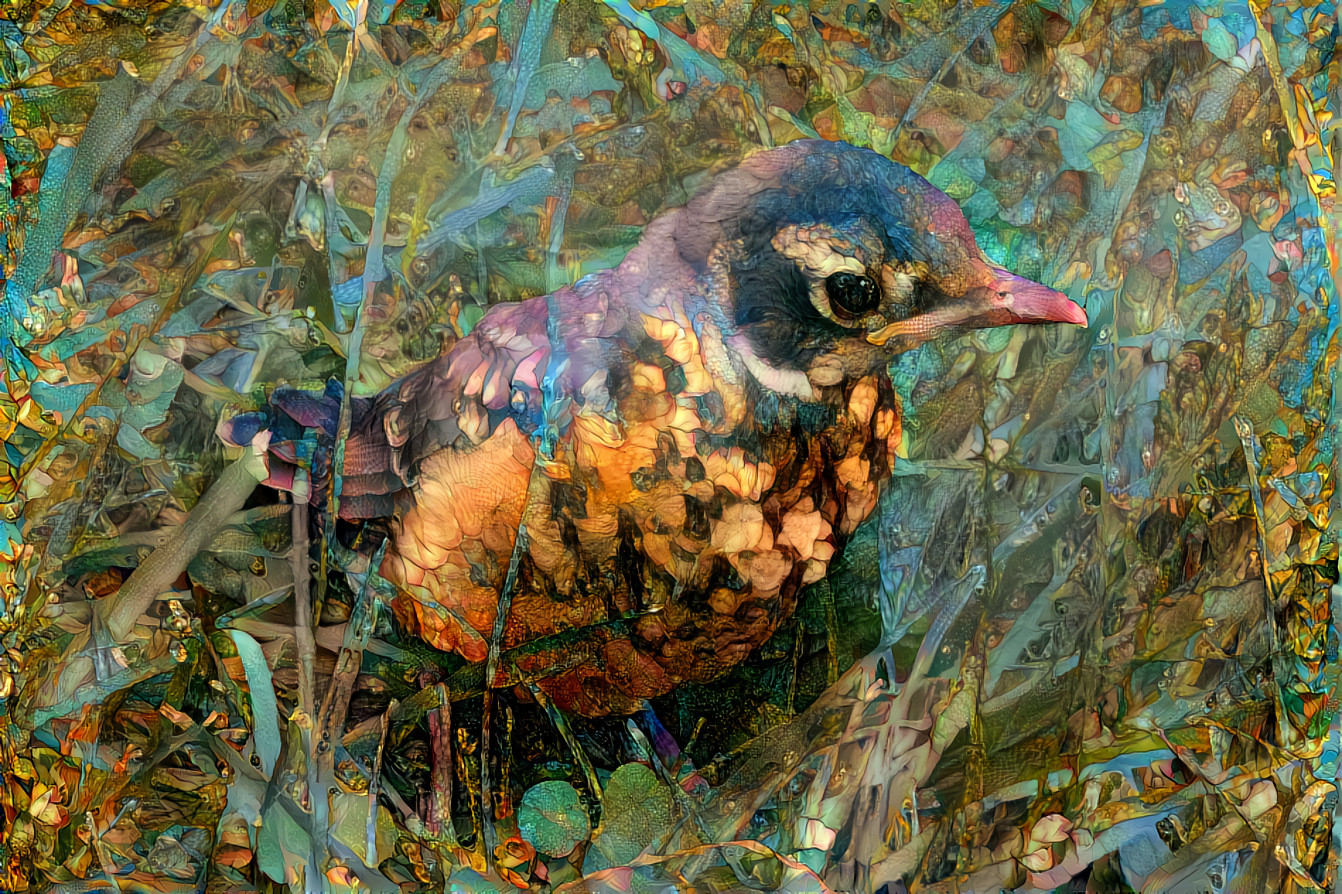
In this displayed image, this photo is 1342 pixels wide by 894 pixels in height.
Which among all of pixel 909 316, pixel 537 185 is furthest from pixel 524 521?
pixel 909 316

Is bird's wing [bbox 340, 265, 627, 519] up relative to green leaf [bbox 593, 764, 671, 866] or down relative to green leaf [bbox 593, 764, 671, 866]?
up

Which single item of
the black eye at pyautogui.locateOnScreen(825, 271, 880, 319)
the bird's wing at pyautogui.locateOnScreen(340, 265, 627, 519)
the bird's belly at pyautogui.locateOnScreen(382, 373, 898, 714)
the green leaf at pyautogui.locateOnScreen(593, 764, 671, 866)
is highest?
the black eye at pyautogui.locateOnScreen(825, 271, 880, 319)

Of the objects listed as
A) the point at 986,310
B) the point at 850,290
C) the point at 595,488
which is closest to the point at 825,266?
the point at 850,290

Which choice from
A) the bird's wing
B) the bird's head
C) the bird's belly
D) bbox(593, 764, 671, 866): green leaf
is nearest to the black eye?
the bird's head

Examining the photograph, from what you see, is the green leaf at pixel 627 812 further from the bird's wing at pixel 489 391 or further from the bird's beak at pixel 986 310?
the bird's beak at pixel 986 310

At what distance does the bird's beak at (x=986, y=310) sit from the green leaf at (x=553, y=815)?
0.67 metres

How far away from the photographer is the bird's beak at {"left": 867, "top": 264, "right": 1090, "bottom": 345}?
4.29 feet

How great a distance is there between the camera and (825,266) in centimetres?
129

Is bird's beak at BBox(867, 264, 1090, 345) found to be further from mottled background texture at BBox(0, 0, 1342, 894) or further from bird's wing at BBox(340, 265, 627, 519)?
bird's wing at BBox(340, 265, 627, 519)

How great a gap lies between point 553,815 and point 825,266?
748 mm

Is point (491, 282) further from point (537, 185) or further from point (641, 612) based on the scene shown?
point (641, 612)

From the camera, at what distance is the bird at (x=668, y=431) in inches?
50.4

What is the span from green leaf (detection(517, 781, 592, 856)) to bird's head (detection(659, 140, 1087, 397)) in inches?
22.1

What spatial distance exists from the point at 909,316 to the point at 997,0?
1.40 ft
